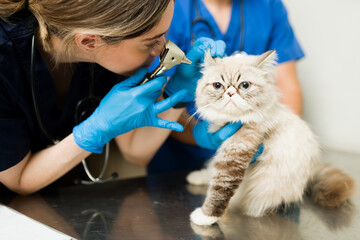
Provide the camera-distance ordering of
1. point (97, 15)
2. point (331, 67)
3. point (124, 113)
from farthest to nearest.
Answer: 1. point (331, 67)
2. point (124, 113)
3. point (97, 15)

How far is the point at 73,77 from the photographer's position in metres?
1.30

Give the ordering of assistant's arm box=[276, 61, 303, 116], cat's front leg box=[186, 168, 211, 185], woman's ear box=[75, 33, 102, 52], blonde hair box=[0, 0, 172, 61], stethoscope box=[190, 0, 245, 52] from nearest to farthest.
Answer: blonde hair box=[0, 0, 172, 61] → woman's ear box=[75, 33, 102, 52] → cat's front leg box=[186, 168, 211, 185] → stethoscope box=[190, 0, 245, 52] → assistant's arm box=[276, 61, 303, 116]

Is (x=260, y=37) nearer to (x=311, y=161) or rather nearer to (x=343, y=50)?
(x=343, y=50)

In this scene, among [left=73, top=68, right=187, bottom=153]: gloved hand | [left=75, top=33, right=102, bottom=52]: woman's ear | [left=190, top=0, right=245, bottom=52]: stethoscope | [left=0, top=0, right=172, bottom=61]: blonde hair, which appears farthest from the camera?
[left=190, top=0, right=245, bottom=52]: stethoscope

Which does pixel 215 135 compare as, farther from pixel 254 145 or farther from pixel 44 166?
pixel 44 166

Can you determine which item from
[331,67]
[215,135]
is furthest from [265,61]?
[331,67]

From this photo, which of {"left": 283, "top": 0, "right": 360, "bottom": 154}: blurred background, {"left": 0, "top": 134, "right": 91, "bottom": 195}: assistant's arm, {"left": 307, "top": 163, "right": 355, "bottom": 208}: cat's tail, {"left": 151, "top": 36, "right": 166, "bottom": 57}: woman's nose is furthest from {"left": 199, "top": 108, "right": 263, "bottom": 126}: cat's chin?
{"left": 283, "top": 0, "right": 360, "bottom": 154}: blurred background

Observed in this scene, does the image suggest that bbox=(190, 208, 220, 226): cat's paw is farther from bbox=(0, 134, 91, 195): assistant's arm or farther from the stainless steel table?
bbox=(0, 134, 91, 195): assistant's arm

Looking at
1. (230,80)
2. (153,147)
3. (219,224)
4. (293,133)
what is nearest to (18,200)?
(153,147)

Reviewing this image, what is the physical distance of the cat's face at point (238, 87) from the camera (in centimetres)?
104

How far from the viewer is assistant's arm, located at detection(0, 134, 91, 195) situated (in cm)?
119

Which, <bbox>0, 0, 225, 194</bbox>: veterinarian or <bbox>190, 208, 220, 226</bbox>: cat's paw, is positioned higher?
<bbox>0, 0, 225, 194</bbox>: veterinarian

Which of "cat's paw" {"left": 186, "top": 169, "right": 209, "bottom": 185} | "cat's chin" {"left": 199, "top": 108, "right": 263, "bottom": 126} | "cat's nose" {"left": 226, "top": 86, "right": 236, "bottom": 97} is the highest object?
"cat's nose" {"left": 226, "top": 86, "right": 236, "bottom": 97}

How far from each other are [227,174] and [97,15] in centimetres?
61
